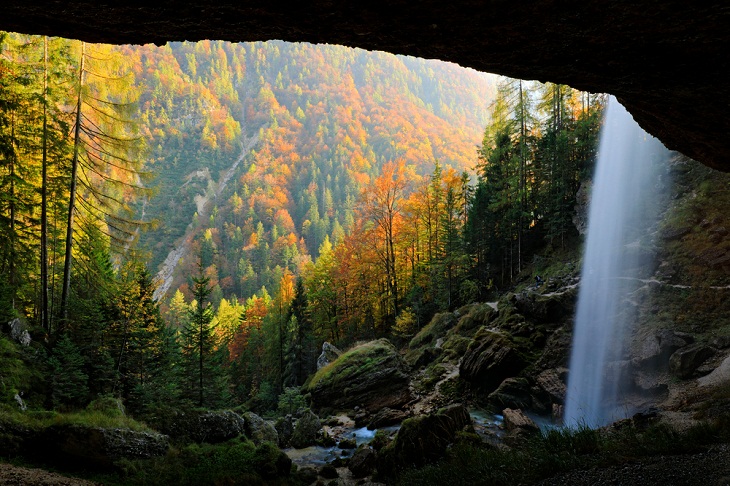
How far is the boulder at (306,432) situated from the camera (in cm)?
1461

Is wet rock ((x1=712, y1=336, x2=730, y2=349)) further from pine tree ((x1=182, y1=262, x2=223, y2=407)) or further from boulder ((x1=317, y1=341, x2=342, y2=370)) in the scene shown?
pine tree ((x1=182, y1=262, x2=223, y2=407))

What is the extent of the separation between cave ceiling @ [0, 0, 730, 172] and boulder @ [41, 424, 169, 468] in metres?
8.96

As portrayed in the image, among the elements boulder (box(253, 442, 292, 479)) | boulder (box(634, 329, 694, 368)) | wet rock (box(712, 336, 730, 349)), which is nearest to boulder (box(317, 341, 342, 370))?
boulder (box(253, 442, 292, 479))

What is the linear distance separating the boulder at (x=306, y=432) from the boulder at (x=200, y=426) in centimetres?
334

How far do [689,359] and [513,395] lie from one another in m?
5.94

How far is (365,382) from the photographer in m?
18.4

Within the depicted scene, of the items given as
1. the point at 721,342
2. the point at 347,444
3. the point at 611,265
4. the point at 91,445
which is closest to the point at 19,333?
the point at 91,445

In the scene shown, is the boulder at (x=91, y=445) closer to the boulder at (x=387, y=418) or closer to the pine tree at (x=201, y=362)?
the boulder at (x=387, y=418)

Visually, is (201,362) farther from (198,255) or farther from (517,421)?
(198,255)

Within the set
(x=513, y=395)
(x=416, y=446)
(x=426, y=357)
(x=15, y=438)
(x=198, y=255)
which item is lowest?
(x=416, y=446)

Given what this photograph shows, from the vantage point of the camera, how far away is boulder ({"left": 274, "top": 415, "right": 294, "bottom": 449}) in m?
15.3

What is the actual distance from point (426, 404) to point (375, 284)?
16351 millimetres

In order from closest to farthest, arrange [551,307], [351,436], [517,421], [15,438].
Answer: [15,438] < [517,421] < [351,436] < [551,307]

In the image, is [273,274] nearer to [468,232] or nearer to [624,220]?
[468,232]
